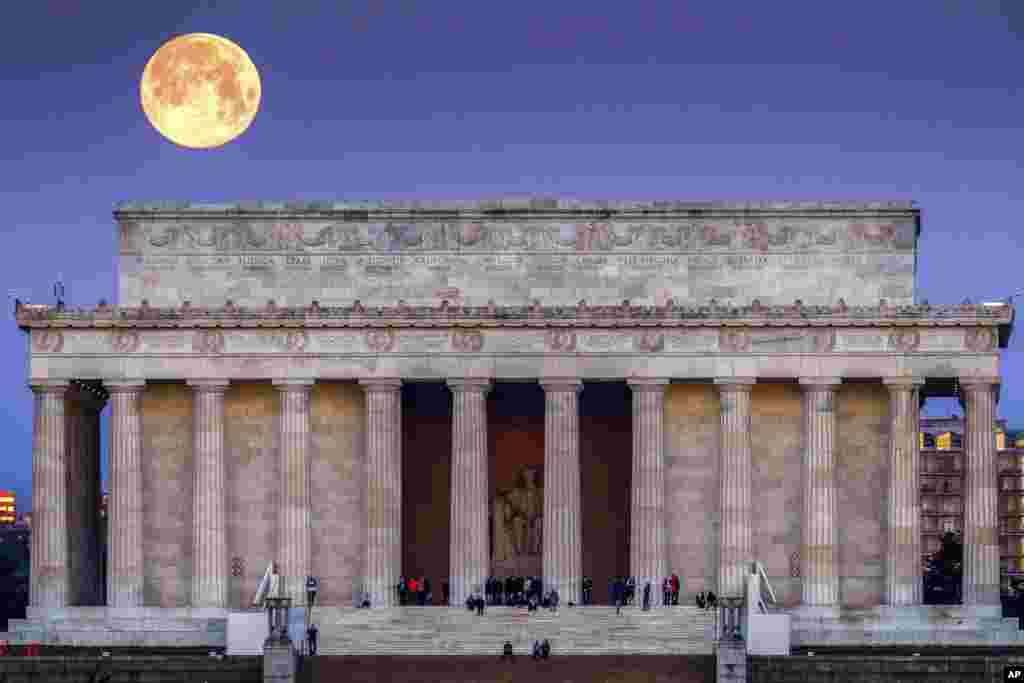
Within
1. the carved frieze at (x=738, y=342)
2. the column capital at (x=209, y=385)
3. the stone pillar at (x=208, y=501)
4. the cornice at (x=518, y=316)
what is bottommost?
the stone pillar at (x=208, y=501)

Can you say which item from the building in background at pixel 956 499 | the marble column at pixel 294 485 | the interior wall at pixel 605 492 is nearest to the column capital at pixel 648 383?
the interior wall at pixel 605 492

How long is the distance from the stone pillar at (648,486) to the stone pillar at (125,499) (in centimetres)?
1852

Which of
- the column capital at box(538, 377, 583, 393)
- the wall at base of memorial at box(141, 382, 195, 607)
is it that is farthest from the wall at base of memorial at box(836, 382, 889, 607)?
the wall at base of memorial at box(141, 382, 195, 607)

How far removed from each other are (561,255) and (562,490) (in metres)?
9.38

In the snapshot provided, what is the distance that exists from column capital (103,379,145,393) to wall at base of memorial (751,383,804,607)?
2306 cm

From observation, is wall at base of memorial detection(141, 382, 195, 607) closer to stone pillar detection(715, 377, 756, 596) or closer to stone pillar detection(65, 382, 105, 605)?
stone pillar detection(65, 382, 105, 605)

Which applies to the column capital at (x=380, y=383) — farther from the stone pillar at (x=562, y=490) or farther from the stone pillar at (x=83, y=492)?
the stone pillar at (x=83, y=492)

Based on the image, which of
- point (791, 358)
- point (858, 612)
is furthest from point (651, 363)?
point (858, 612)

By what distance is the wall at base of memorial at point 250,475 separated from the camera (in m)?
97.1

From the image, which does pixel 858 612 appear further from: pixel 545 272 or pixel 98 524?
pixel 98 524

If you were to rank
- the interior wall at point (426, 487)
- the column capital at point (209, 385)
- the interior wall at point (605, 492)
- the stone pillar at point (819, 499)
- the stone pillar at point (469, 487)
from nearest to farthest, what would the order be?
the stone pillar at point (819, 499) < the stone pillar at point (469, 487) < the column capital at point (209, 385) < the interior wall at point (605, 492) < the interior wall at point (426, 487)

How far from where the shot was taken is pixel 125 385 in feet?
315

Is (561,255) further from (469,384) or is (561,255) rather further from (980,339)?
(980,339)

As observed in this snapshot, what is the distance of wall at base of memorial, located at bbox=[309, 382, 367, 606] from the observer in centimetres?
9712
